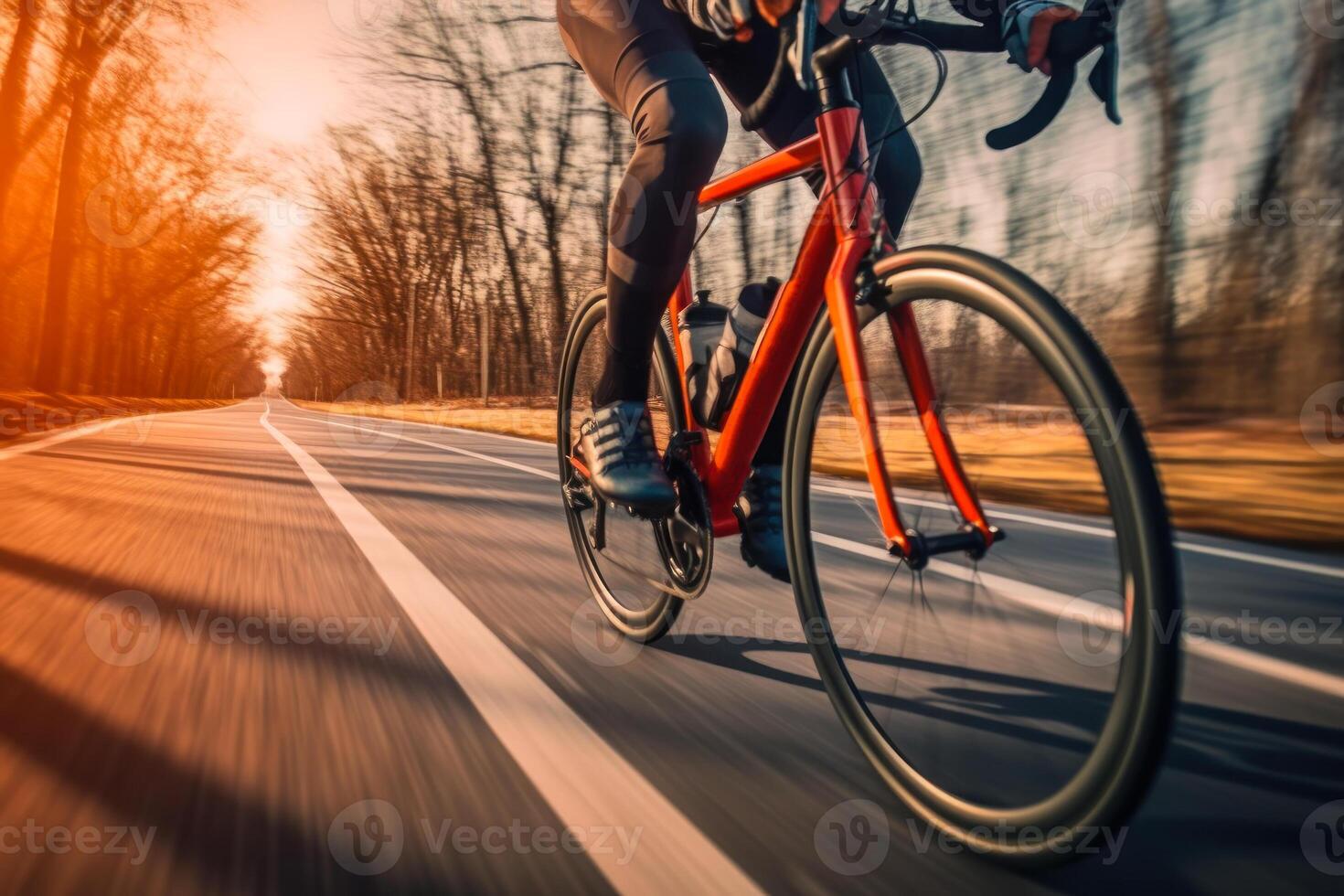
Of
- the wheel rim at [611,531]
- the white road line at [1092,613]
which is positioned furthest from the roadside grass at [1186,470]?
the wheel rim at [611,531]

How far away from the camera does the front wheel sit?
1.24 metres

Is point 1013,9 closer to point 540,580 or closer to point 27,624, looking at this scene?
point 540,580

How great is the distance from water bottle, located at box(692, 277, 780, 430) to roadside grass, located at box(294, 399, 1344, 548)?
0.49m

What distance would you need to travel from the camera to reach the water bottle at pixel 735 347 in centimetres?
237

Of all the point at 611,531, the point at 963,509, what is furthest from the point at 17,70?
the point at 963,509

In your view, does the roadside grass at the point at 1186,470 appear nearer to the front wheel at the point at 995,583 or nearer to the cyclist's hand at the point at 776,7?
the front wheel at the point at 995,583

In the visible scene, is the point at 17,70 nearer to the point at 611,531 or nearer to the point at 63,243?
the point at 63,243

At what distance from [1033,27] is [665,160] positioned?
83cm

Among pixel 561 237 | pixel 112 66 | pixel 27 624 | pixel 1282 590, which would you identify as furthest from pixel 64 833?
pixel 112 66

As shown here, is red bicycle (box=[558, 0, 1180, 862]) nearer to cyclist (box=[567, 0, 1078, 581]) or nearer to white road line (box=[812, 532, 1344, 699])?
white road line (box=[812, 532, 1344, 699])

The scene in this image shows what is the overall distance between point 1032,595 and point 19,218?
38.7 m

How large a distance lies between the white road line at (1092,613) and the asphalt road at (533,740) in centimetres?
1

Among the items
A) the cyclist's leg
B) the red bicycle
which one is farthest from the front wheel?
the cyclist's leg

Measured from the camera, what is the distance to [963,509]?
1.70 meters
